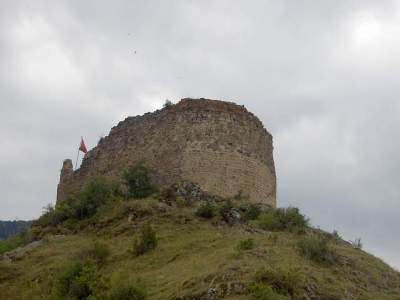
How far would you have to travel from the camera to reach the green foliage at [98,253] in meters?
13.9

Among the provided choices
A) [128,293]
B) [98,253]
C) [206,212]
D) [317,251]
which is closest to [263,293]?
[128,293]

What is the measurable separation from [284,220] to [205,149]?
4376 mm

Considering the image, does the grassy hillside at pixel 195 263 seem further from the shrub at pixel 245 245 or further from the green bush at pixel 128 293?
the green bush at pixel 128 293

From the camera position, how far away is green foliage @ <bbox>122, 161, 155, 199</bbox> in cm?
1919

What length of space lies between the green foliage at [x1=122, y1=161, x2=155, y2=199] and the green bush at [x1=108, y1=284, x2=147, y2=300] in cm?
888

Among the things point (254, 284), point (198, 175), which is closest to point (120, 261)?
point (254, 284)

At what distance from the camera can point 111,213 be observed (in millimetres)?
17750

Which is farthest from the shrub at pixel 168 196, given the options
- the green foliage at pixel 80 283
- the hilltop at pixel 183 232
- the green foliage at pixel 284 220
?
the green foliage at pixel 80 283

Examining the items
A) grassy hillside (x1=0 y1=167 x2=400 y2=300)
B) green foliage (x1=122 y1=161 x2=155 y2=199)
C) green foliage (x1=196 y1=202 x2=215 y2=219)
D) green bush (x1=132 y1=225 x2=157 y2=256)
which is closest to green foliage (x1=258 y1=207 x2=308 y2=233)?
grassy hillside (x1=0 y1=167 x2=400 y2=300)

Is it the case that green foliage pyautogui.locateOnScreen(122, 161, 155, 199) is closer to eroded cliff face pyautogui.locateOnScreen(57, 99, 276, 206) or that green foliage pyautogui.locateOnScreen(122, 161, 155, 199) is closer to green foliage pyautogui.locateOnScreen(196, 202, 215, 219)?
eroded cliff face pyautogui.locateOnScreen(57, 99, 276, 206)

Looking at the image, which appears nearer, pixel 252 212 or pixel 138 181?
pixel 252 212

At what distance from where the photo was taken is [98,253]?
1408 cm

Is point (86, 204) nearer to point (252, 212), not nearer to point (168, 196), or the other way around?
point (168, 196)

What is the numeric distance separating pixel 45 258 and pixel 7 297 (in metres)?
1.93
